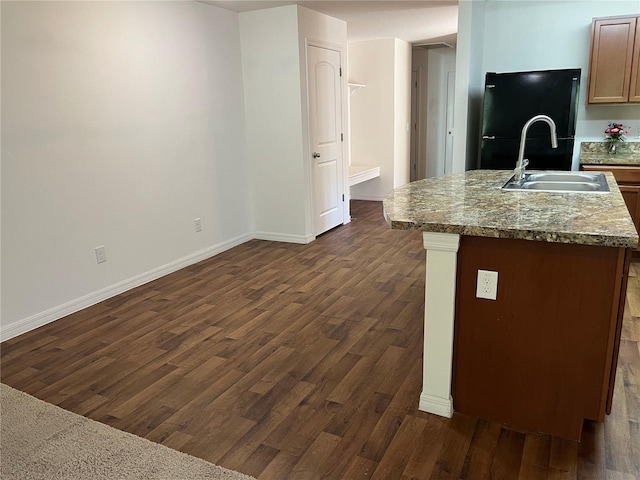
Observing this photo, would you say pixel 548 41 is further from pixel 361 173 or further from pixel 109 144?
pixel 109 144

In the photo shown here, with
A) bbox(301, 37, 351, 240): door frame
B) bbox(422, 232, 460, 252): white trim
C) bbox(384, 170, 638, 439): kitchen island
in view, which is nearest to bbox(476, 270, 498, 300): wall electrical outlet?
bbox(384, 170, 638, 439): kitchen island

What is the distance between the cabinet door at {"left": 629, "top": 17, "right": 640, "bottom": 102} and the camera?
4.05m

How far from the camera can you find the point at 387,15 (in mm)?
5074

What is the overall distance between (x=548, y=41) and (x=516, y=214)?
3.68 meters

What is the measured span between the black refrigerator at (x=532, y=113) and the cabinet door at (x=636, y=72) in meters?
0.47

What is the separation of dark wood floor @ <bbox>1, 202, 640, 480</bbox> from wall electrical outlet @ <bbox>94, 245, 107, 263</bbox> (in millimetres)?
319

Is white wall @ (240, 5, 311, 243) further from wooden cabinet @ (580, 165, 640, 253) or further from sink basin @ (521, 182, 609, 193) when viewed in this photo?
wooden cabinet @ (580, 165, 640, 253)

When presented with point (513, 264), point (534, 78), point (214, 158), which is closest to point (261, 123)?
point (214, 158)

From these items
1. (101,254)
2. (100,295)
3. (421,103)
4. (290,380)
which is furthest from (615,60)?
(100,295)

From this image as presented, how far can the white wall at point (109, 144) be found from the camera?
3.00m

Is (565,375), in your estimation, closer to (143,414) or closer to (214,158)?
(143,414)

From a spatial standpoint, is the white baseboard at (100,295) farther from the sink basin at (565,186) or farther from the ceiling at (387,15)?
the sink basin at (565,186)

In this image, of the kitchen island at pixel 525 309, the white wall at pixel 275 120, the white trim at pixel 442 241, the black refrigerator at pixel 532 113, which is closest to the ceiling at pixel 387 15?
the white wall at pixel 275 120

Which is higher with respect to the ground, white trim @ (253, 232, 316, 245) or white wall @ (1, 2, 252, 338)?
white wall @ (1, 2, 252, 338)
